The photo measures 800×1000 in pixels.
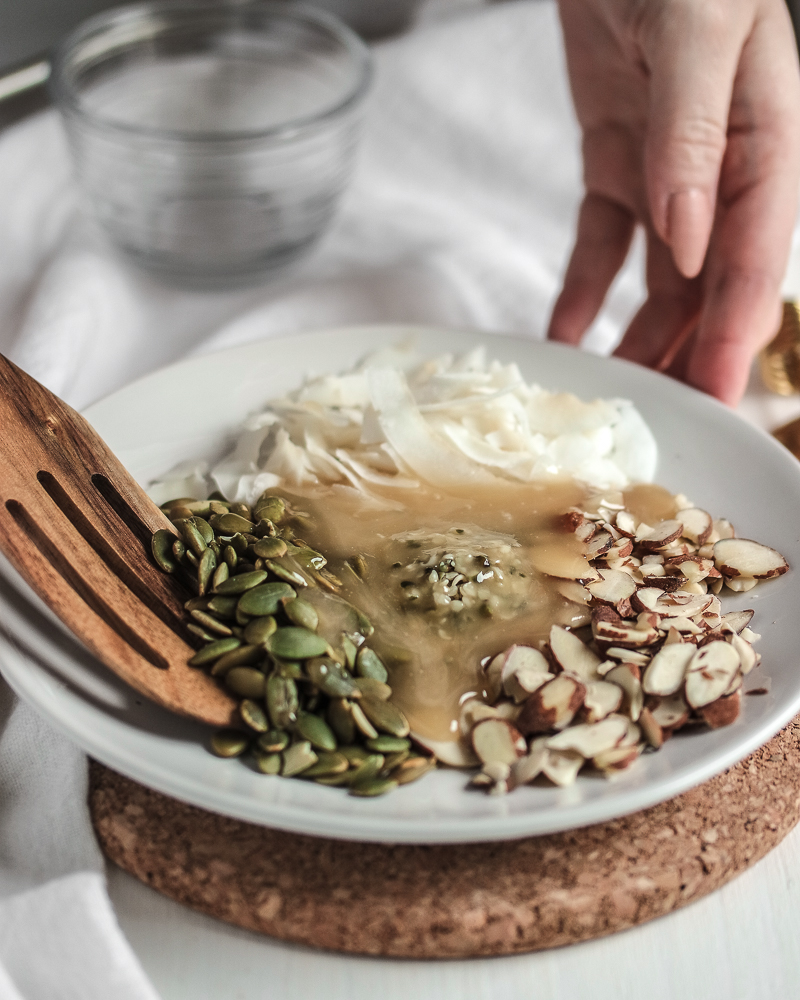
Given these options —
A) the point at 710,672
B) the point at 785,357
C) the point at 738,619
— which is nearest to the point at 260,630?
the point at 710,672

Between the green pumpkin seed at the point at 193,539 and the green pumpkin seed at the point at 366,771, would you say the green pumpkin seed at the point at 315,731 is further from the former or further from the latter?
the green pumpkin seed at the point at 193,539

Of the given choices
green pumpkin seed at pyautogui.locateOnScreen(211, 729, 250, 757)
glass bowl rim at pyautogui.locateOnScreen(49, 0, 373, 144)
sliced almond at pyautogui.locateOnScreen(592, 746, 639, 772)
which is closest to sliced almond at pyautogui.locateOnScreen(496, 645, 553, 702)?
sliced almond at pyautogui.locateOnScreen(592, 746, 639, 772)

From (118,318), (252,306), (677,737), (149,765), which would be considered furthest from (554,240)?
(149,765)

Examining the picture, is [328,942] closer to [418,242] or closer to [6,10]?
[418,242]

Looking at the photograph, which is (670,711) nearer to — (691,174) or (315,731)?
(315,731)

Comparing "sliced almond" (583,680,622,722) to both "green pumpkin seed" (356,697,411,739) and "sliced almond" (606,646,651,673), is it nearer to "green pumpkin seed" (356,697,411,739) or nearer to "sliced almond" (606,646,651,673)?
"sliced almond" (606,646,651,673)

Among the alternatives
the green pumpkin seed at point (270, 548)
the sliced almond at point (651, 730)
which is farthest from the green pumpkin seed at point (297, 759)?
the sliced almond at point (651, 730)
